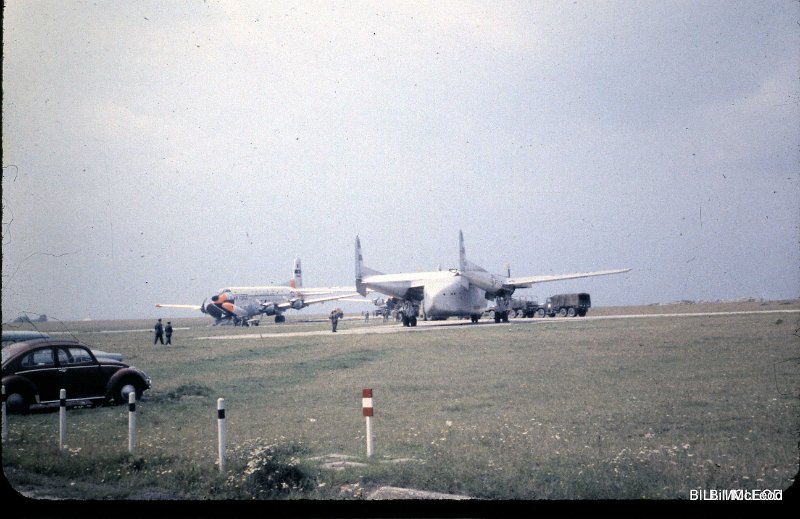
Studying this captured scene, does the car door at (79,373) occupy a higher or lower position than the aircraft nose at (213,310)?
lower

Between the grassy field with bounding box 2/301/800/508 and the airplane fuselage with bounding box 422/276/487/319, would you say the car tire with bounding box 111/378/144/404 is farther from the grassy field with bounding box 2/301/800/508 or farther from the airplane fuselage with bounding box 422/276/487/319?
the airplane fuselage with bounding box 422/276/487/319

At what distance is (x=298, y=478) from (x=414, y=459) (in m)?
1.67

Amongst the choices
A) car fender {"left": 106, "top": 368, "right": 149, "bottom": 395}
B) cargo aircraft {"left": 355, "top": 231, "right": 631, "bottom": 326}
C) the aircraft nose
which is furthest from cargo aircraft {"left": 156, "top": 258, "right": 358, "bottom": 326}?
A: car fender {"left": 106, "top": 368, "right": 149, "bottom": 395}

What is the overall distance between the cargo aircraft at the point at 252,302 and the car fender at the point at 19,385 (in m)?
47.7

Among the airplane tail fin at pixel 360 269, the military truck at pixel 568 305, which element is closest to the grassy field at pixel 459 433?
the airplane tail fin at pixel 360 269

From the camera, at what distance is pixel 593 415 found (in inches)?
442

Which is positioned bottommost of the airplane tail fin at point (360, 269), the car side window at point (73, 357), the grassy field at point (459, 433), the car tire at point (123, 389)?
the grassy field at point (459, 433)

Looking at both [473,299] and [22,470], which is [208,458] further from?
[473,299]

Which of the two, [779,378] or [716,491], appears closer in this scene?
[716,491]

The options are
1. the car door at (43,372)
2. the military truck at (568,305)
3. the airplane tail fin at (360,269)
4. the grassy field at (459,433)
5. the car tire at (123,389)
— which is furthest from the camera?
the military truck at (568,305)

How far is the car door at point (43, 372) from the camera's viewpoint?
13273 mm

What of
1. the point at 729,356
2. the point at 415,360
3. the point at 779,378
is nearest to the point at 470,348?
the point at 415,360

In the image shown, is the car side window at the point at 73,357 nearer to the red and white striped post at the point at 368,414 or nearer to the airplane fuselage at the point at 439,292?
the red and white striped post at the point at 368,414

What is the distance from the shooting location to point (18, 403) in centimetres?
1284
